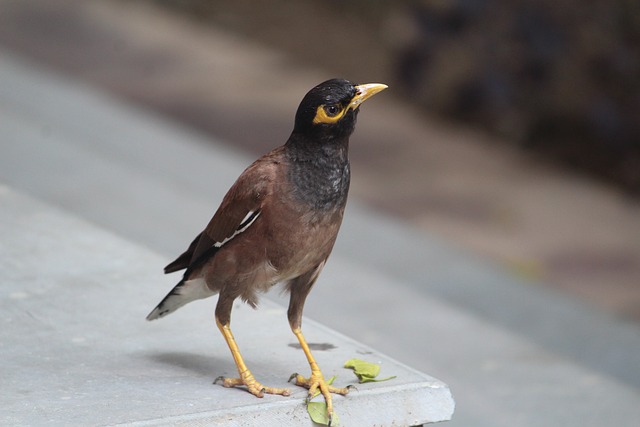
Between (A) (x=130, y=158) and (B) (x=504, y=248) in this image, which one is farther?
(A) (x=130, y=158)

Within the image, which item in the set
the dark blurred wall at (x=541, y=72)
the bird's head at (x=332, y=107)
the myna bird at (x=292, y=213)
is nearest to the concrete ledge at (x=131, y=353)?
the myna bird at (x=292, y=213)

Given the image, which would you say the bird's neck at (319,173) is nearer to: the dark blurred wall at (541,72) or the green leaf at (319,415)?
the green leaf at (319,415)

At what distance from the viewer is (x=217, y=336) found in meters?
3.81

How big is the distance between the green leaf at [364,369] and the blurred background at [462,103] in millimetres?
2827

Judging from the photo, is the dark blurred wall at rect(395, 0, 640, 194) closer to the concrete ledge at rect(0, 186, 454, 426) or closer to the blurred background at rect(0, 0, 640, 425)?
the blurred background at rect(0, 0, 640, 425)

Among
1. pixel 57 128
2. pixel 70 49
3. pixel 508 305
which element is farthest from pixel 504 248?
pixel 70 49

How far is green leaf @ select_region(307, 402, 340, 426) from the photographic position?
320 centimetres

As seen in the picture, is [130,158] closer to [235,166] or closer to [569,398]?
[235,166]

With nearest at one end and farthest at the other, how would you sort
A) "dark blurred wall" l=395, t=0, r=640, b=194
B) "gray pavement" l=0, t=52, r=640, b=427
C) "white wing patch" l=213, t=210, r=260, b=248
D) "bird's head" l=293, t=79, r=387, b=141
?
"bird's head" l=293, t=79, r=387, b=141
"white wing patch" l=213, t=210, r=260, b=248
"gray pavement" l=0, t=52, r=640, b=427
"dark blurred wall" l=395, t=0, r=640, b=194

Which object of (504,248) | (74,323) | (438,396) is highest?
(504,248)

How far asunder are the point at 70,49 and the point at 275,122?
94.4 inches

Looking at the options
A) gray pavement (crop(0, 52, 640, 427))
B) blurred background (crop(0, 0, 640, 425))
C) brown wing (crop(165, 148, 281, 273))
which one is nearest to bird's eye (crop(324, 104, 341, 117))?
brown wing (crop(165, 148, 281, 273))

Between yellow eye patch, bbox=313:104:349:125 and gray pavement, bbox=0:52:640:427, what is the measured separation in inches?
49.2

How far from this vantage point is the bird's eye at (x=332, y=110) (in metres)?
3.11
